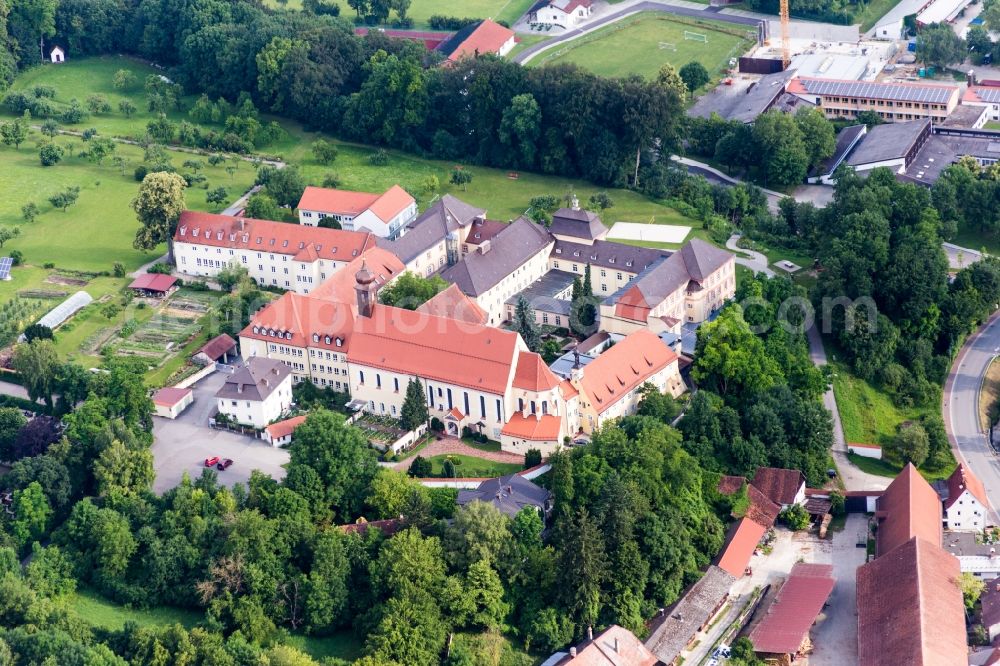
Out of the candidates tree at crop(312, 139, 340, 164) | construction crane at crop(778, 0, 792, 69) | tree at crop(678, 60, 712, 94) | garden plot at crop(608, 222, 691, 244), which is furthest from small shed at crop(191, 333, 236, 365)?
construction crane at crop(778, 0, 792, 69)

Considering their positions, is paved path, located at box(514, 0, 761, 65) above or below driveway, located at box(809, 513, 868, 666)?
above

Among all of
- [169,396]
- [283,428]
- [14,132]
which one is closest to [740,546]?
[283,428]

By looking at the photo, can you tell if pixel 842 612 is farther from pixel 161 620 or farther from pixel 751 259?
pixel 751 259

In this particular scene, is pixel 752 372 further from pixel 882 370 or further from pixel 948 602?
pixel 948 602

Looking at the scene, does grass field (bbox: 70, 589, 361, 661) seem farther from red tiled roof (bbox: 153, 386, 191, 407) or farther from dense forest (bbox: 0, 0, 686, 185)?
dense forest (bbox: 0, 0, 686, 185)

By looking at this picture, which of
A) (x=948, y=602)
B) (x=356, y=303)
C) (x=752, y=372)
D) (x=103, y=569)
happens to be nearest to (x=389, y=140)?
(x=356, y=303)

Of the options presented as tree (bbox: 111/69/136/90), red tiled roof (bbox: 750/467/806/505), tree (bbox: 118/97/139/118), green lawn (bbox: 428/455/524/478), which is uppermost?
tree (bbox: 111/69/136/90)
